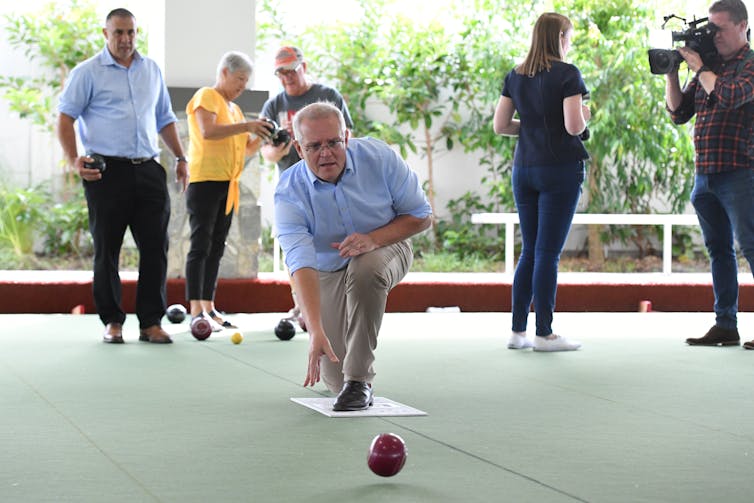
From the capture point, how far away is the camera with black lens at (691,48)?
4.76 metres

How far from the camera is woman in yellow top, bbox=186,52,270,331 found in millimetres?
5168

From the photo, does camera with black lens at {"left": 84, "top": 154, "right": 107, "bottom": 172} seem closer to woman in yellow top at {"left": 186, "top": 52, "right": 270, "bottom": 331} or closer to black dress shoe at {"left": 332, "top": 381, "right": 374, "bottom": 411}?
woman in yellow top at {"left": 186, "top": 52, "right": 270, "bottom": 331}

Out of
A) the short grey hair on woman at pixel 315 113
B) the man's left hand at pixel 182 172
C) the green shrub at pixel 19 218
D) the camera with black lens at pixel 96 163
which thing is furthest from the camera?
the green shrub at pixel 19 218

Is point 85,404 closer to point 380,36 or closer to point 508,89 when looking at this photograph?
point 508,89

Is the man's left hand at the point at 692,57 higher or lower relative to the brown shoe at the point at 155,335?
higher

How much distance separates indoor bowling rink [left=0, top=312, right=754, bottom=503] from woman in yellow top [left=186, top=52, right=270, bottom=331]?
0.41 metres

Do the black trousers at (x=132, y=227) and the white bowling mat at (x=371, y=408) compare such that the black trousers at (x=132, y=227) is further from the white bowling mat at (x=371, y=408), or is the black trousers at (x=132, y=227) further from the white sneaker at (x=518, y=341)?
the white bowling mat at (x=371, y=408)

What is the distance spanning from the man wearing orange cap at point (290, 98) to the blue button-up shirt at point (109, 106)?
0.69m

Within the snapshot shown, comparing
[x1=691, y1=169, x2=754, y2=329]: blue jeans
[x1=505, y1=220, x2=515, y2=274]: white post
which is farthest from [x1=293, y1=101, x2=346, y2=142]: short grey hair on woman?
[x1=505, y1=220, x2=515, y2=274]: white post

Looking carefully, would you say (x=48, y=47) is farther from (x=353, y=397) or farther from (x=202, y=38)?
(x=353, y=397)

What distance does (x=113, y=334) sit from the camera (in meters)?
4.80

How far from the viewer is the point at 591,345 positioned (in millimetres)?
4934

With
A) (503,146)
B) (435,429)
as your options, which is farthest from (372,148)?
(503,146)

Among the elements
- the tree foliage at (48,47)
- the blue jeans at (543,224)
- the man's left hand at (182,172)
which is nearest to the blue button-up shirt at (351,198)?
the blue jeans at (543,224)
